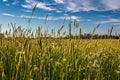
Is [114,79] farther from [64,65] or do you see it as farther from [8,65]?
[8,65]

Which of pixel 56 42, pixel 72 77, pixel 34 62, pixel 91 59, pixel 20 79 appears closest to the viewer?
pixel 20 79

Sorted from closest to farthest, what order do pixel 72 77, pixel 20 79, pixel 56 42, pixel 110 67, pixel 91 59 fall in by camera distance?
pixel 20 79, pixel 72 77, pixel 91 59, pixel 110 67, pixel 56 42

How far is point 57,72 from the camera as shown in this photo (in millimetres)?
4121

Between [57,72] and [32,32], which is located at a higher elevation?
[32,32]

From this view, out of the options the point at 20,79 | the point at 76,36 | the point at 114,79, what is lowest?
the point at 114,79

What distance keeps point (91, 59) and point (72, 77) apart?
1.93 feet

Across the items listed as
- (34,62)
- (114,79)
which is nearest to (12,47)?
(34,62)

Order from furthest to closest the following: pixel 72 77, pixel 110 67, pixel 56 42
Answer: pixel 56 42, pixel 110 67, pixel 72 77

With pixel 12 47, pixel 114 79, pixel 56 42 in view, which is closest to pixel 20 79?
pixel 114 79

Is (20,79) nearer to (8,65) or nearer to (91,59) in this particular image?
(8,65)

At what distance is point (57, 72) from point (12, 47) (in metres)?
2.08

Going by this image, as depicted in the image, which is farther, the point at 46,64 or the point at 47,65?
the point at 47,65

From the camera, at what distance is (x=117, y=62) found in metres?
6.04

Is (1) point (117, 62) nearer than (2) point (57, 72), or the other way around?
(2) point (57, 72)
